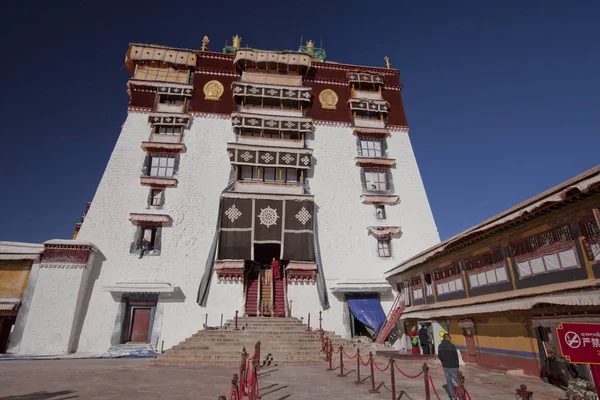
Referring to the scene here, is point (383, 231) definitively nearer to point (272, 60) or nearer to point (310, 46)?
point (272, 60)

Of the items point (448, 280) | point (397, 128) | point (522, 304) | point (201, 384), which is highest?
point (397, 128)

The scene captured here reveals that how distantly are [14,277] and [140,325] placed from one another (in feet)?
18.9

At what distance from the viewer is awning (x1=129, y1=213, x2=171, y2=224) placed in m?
16.8

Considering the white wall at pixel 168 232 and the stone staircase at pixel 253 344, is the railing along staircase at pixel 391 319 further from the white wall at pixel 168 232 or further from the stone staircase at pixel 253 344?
the white wall at pixel 168 232

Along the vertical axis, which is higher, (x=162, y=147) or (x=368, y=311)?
(x=162, y=147)

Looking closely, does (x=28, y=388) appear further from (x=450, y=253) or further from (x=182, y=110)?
(x=182, y=110)

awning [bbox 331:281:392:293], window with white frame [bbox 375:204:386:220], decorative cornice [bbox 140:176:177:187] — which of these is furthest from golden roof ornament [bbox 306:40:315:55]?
awning [bbox 331:281:392:293]

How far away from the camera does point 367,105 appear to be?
865 inches

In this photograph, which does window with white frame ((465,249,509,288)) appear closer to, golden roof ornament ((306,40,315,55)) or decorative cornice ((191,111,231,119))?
decorative cornice ((191,111,231,119))

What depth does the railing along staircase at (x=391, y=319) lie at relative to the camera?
14891mm

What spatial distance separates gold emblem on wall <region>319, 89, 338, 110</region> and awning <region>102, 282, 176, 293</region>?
14.7 m

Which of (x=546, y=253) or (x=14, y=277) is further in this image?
(x=14, y=277)

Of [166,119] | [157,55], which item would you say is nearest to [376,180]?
[166,119]

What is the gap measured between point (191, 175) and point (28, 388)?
42.2 ft
